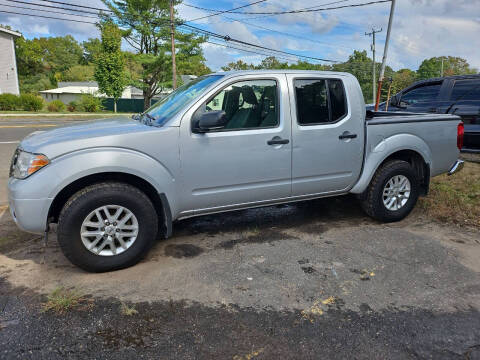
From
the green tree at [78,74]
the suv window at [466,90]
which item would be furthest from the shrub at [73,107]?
the suv window at [466,90]

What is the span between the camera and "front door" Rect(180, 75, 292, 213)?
3.54 metres

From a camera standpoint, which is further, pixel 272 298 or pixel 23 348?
pixel 272 298

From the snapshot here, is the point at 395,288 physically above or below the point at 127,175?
below

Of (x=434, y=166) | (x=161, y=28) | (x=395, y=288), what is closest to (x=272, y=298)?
(x=395, y=288)

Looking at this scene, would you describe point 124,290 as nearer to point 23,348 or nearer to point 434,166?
point 23,348

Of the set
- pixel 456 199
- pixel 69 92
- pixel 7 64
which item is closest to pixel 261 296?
pixel 456 199

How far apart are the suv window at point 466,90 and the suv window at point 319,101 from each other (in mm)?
4421

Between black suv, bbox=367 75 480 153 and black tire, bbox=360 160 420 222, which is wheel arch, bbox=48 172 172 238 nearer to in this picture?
black tire, bbox=360 160 420 222

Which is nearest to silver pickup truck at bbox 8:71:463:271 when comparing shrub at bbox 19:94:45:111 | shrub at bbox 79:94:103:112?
shrub at bbox 19:94:45:111

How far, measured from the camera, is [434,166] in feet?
15.8

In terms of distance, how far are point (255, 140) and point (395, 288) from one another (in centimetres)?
186

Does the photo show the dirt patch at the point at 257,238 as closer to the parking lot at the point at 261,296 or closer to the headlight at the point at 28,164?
the parking lot at the point at 261,296

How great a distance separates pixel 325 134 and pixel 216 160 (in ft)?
4.31

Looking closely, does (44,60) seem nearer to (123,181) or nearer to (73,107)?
(73,107)
